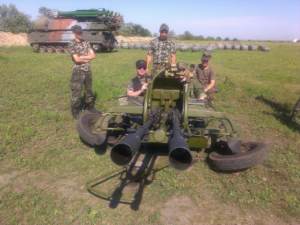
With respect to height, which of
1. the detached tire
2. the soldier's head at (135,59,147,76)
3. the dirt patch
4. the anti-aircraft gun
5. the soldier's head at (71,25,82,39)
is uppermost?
the soldier's head at (71,25,82,39)

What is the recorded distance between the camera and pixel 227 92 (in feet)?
36.8

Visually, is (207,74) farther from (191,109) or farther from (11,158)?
(11,158)

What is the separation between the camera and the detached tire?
482 cm

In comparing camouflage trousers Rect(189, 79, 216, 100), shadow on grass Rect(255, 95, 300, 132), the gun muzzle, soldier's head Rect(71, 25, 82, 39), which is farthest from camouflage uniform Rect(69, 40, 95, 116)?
the gun muzzle

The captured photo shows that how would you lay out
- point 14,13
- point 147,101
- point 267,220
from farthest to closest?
point 14,13 < point 147,101 < point 267,220

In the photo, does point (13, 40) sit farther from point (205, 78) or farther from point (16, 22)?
point (205, 78)

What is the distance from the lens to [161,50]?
7.45 m

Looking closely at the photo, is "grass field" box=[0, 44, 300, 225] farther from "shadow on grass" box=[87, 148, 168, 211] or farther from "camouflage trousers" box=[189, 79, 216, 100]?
"camouflage trousers" box=[189, 79, 216, 100]

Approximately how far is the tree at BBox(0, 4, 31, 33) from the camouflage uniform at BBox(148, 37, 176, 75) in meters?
56.6

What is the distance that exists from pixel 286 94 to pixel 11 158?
28.4 feet

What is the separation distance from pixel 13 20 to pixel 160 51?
6184cm

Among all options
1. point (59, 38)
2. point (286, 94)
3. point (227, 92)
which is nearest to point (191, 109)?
point (227, 92)

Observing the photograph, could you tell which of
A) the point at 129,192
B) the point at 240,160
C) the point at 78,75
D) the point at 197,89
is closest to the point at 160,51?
the point at 197,89

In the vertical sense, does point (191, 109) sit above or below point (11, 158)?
above
